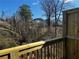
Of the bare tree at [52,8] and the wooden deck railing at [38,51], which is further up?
the bare tree at [52,8]

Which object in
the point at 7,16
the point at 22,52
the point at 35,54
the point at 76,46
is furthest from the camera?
the point at 7,16

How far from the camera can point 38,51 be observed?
224 cm

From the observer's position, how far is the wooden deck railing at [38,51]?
172 cm

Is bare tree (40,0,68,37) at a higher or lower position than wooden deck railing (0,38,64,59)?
higher

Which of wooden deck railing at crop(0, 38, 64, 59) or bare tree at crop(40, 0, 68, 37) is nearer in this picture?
wooden deck railing at crop(0, 38, 64, 59)

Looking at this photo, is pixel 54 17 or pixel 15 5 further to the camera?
Answer: pixel 15 5

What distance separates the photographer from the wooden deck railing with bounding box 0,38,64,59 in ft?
5.64

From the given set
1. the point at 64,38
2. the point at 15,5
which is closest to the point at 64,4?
the point at 15,5

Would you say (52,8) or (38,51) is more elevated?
(52,8)

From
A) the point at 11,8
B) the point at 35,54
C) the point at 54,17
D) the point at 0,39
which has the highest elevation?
the point at 11,8

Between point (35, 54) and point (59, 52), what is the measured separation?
0.75 metres

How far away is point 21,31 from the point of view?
10.9 m

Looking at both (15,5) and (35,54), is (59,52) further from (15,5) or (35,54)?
(15,5)

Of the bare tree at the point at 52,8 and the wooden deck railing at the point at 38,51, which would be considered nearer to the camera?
the wooden deck railing at the point at 38,51
